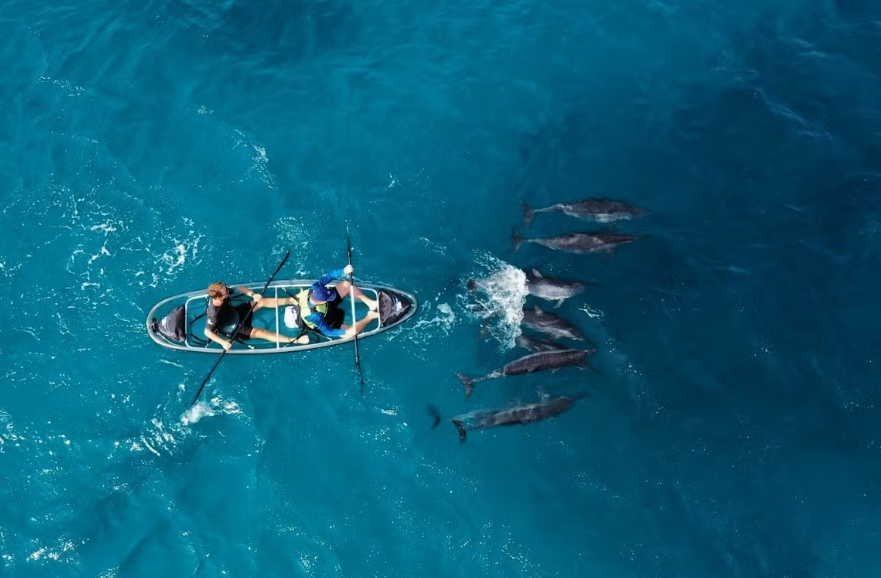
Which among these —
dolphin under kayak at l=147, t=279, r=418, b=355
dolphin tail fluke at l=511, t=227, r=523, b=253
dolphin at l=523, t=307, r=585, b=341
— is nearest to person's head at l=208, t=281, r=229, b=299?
dolphin under kayak at l=147, t=279, r=418, b=355

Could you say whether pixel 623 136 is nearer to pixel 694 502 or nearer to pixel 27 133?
pixel 694 502

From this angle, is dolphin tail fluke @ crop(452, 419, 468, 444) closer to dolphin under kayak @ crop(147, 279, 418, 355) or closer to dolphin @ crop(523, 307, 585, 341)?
dolphin under kayak @ crop(147, 279, 418, 355)

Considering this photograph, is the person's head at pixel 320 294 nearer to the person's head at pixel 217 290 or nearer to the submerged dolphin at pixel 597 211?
the person's head at pixel 217 290

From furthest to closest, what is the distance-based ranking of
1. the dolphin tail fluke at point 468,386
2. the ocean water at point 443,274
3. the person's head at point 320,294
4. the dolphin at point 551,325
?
the dolphin at point 551,325
the dolphin tail fluke at point 468,386
the person's head at point 320,294
the ocean water at point 443,274

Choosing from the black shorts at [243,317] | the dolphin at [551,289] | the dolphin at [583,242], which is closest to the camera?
the black shorts at [243,317]

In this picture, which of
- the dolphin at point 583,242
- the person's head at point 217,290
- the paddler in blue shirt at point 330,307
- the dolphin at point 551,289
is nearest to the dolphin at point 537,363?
the dolphin at point 551,289

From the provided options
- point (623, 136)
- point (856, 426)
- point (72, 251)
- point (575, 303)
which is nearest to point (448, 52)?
point (623, 136)

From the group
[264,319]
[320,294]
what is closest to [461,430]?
[320,294]
